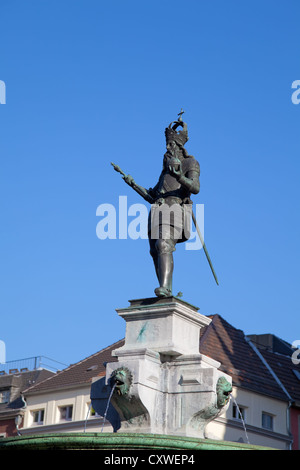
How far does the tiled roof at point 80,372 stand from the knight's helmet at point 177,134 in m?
26.7

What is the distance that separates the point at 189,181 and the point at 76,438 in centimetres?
508

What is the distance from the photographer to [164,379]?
12.9 m

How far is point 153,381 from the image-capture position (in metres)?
12.7

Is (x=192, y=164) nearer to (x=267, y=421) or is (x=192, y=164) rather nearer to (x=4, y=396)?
(x=267, y=421)

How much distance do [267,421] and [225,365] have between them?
3.48 metres

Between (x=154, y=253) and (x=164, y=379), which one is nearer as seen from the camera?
(x=164, y=379)

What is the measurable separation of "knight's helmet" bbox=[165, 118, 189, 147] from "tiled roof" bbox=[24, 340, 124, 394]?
2668 cm

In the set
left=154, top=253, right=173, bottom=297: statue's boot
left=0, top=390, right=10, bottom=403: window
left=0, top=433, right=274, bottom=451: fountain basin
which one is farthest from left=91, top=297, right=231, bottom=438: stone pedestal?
left=0, top=390, right=10, bottom=403: window

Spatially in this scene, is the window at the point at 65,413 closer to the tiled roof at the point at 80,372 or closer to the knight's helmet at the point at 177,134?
the tiled roof at the point at 80,372

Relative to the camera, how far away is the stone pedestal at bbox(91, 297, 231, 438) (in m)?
12.5

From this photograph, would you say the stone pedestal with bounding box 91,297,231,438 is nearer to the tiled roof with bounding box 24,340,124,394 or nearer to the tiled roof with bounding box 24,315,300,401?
the tiled roof with bounding box 24,315,300,401

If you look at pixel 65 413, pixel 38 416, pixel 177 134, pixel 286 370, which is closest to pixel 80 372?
pixel 65 413
